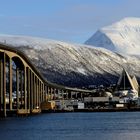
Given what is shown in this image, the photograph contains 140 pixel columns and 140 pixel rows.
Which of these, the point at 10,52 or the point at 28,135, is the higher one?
the point at 10,52

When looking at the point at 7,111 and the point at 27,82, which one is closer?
the point at 7,111

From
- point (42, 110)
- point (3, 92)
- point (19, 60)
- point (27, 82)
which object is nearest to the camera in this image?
point (3, 92)

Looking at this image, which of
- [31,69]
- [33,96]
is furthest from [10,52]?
[33,96]

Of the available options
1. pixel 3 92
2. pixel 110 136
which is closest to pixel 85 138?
pixel 110 136

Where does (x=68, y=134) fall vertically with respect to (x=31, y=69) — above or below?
below

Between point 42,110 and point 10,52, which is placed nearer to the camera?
point 10,52

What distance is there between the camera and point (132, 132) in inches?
3246

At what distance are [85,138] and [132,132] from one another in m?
10.4

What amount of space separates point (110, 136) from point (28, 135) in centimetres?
1014

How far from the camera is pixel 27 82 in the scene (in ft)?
529

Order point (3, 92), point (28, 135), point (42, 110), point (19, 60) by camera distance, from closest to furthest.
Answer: point (28, 135), point (3, 92), point (19, 60), point (42, 110)

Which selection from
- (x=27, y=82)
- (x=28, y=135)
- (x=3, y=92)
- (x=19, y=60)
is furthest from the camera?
(x=27, y=82)

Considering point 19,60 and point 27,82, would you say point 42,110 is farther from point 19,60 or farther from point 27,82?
point 19,60

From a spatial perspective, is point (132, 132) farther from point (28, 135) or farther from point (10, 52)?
point (10, 52)
